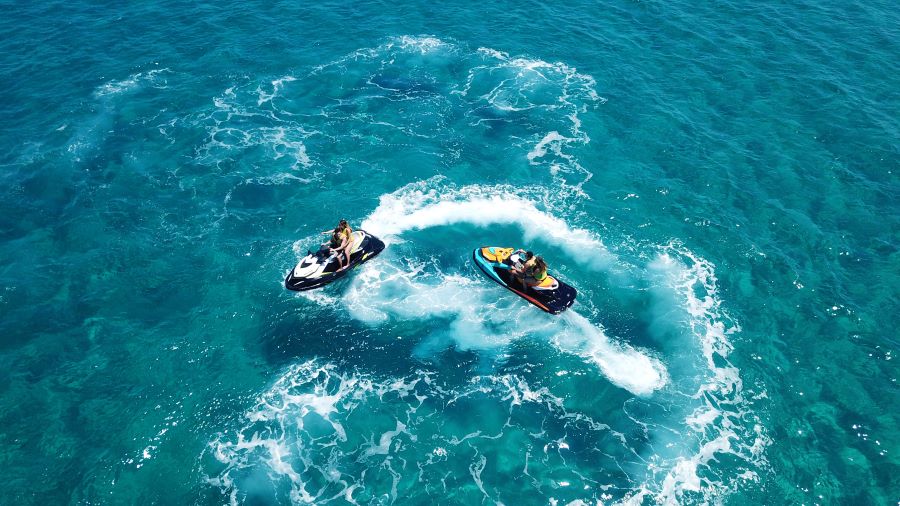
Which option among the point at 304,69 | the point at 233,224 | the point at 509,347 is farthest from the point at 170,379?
the point at 304,69

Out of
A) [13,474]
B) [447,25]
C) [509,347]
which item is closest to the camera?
[13,474]

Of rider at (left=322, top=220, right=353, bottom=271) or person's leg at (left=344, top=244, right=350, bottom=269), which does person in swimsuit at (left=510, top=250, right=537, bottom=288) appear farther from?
rider at (left=322, top=220, right=353, bottom=271)

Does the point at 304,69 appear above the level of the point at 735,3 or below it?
below

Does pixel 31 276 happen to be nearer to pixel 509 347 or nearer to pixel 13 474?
pixel 13 474

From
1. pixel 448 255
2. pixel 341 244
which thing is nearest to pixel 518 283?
pixel 448 255

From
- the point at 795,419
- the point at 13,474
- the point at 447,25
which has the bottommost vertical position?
the point at 13,474

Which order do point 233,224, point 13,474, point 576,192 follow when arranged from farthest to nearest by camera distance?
point 576,192 → point 233,224 → point 13,474
